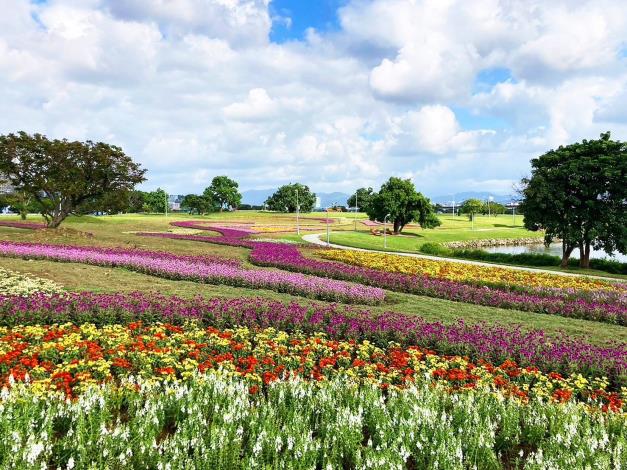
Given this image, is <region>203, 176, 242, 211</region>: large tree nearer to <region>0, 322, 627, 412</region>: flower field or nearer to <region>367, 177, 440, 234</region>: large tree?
<region>367, 177, 440, 234</region>: large tree

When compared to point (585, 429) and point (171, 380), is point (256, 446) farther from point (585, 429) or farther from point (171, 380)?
point (585, 429)

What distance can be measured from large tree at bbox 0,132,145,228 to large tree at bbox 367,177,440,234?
31.2 m

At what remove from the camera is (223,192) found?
108 m

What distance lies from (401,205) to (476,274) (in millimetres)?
36930

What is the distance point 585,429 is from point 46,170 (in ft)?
116

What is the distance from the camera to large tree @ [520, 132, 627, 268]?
99.0 ft

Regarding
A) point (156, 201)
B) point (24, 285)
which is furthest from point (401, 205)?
point (156, 201)

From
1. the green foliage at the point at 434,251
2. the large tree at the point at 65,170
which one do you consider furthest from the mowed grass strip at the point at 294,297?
the green foliage at the point at 434,251

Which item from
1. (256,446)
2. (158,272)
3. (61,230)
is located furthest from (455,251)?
(256,446)

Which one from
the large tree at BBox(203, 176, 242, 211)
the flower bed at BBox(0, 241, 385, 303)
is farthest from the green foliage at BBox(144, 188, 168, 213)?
the flower bed at BBox(0, 241, 385, 303)

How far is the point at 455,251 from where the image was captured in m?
40.0

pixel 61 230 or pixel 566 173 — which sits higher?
pixel 566 173

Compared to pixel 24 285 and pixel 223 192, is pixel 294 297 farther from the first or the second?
pixel 223 192

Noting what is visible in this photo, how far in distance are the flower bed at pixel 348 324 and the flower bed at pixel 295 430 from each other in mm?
2581
